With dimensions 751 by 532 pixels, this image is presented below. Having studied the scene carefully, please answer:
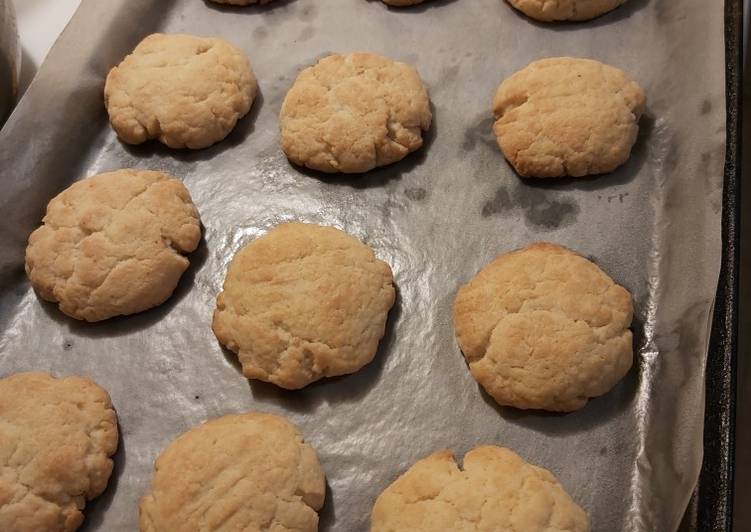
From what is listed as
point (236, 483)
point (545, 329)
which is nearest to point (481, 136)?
point (545, 329)

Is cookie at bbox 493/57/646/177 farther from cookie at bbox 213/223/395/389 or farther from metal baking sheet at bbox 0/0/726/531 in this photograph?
cookie at bbox 213/223/395/389

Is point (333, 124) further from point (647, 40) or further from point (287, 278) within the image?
point (647, 40)

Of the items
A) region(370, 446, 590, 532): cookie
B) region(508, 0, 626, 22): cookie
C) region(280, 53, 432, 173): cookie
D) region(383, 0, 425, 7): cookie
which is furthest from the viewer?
region(383, 0, 425, 7): cookie

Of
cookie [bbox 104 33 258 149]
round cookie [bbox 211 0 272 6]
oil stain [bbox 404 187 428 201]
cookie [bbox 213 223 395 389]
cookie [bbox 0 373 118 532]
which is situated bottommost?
cookie [bbox 0 373 118 532]

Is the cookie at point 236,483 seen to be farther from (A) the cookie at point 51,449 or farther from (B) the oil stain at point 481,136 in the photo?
(B) the oil stain at point 481,136

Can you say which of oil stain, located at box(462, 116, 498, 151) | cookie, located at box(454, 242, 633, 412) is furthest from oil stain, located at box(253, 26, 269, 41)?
cookie, located at box(454, 242, 633, 412)

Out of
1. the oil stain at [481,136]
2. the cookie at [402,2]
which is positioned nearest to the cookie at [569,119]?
→ the oil stain at [481,136]

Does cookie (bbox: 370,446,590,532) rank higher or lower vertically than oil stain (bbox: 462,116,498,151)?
lower
